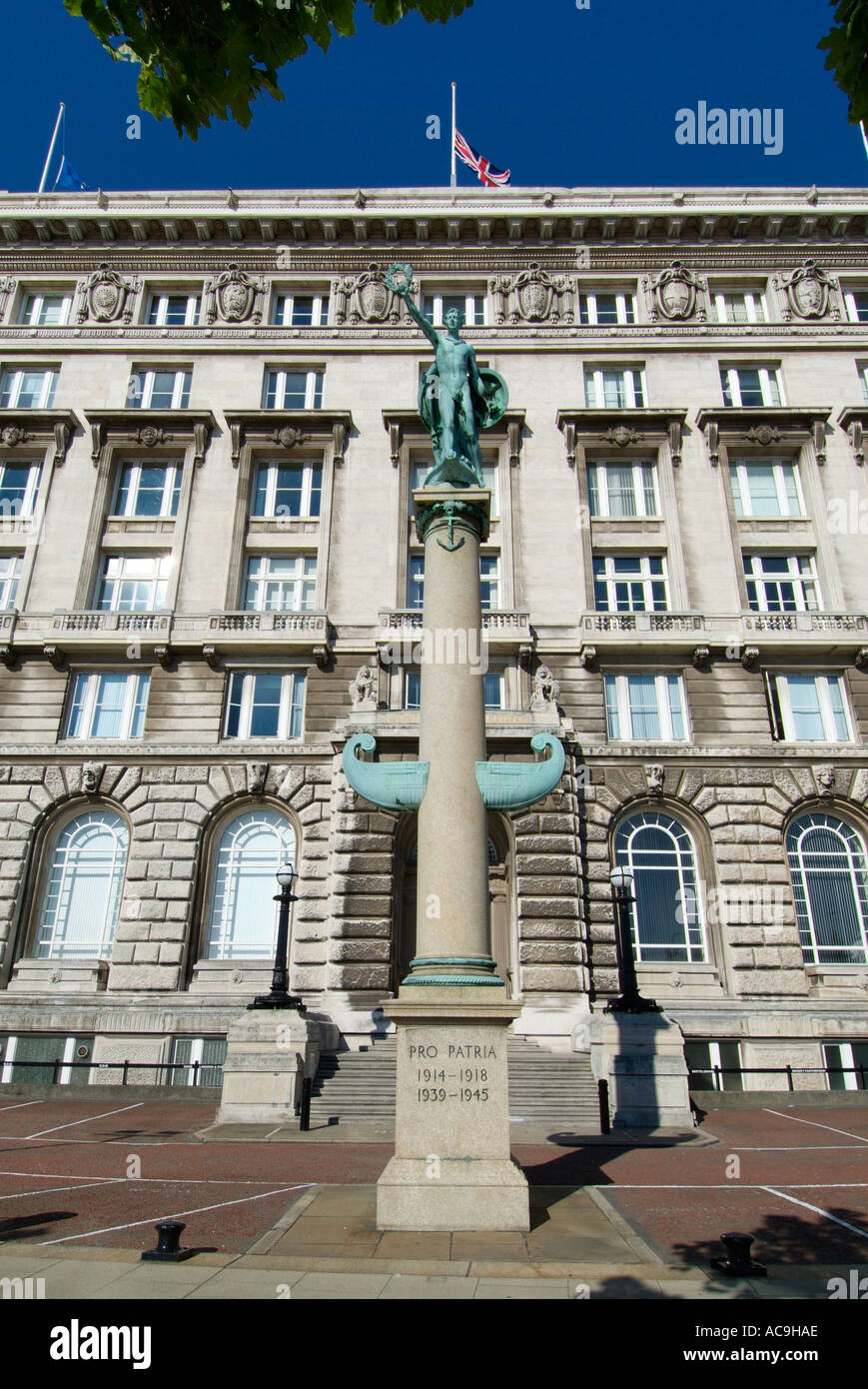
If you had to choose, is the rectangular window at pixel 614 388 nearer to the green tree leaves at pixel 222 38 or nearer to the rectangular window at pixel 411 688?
the rectangular window at pixel 411 688

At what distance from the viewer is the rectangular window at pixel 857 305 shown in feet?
104

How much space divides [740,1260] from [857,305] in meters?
35.0

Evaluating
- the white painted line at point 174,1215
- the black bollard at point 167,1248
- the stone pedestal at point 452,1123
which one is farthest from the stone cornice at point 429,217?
the black bollard at point 167,1248

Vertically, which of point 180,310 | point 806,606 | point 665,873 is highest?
point 180,310

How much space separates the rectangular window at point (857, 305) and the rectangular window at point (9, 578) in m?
31.1

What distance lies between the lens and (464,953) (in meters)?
8.90

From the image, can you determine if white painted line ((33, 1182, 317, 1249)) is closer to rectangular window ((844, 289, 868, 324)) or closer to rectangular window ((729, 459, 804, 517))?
rectangular window ((729, 459, 804, 517))

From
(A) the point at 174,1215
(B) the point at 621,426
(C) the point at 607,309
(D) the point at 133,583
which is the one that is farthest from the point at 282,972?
(C) the point at 607,309

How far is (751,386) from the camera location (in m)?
30.7

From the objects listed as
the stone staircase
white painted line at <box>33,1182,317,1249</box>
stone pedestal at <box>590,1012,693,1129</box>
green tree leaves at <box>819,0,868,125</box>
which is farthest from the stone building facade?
green tree leaves at <box>819,0,868,125</box>
